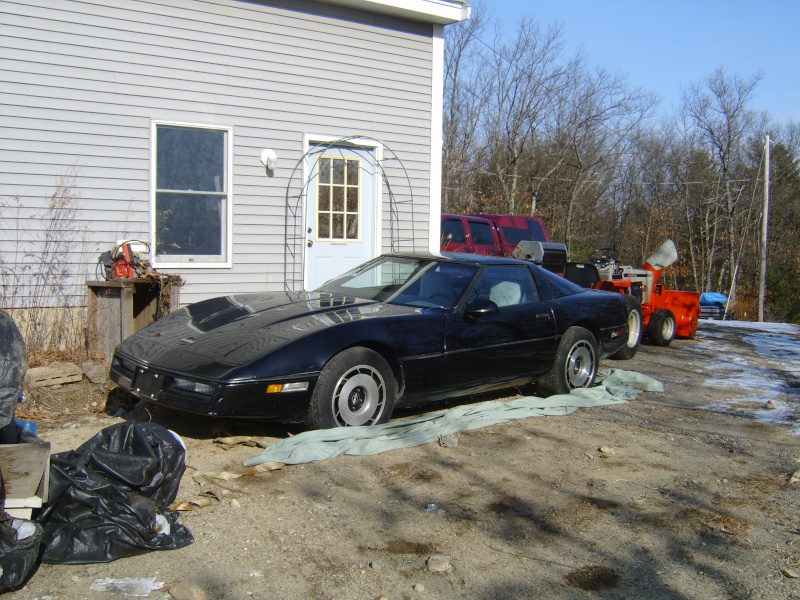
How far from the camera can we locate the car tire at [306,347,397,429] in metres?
5.37

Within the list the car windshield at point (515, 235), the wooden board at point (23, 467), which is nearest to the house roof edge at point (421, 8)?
the car windshield at point (515, 235)

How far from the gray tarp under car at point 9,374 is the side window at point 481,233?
12.7m

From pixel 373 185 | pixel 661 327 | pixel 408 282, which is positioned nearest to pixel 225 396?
pixel 408 282

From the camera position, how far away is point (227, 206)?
9352mm

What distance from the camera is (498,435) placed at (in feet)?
19.2

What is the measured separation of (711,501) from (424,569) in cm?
200

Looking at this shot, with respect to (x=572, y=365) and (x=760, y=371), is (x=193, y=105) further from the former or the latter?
(x=760, y=371)

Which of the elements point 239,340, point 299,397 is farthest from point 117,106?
point 299,397

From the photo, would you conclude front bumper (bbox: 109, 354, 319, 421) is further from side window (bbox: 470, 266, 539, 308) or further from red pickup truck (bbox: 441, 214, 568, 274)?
red pickup truck (bbox: 441, 214, 568, 274)

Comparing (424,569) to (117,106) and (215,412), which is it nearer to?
(215,412)

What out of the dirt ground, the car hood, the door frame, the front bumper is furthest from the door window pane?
the front bumper

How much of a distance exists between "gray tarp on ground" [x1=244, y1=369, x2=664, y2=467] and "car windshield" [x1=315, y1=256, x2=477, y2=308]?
3.19ft

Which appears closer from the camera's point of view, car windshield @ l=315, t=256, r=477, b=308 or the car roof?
car windshield @ l=315, t=256, r=477, b=308

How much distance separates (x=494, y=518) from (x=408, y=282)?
2924 millimetres
